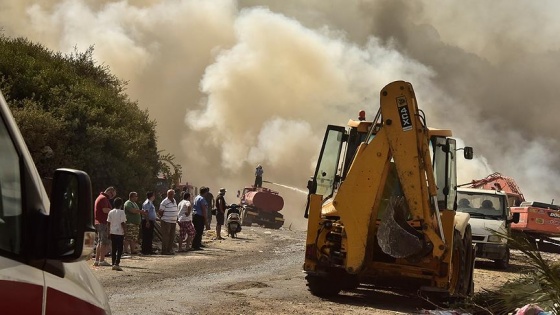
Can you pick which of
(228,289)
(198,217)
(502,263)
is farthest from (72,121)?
(228,289)

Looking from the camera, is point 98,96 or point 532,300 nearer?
→ point 532,300

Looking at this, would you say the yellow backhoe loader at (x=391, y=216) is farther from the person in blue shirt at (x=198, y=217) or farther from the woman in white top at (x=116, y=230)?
the person in blue shirt at (x=198, y=217)

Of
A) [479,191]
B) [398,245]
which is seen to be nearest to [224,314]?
[398,245]

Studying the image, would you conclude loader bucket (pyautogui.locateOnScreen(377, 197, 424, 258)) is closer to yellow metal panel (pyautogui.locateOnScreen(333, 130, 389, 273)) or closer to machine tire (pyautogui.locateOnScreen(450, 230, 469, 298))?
yellow metal panel (pyautogui.locateOnScreen(333, 130, 389, 273))

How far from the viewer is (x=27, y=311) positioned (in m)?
2.73

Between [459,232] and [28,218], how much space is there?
11.5 metres

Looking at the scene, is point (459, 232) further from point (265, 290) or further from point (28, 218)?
point (28, 218)

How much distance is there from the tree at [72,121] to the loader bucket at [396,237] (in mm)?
13427

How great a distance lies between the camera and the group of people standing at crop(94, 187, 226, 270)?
1688 cm

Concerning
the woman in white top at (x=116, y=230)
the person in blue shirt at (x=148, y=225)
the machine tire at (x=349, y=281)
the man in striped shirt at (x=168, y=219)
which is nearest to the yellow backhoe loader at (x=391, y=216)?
the machine tire at (x=349, y=281)

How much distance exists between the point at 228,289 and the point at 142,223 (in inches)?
304

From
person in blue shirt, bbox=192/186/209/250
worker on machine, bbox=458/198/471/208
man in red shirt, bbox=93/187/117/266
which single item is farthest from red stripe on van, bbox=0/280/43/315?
worker on machine, bbox=458/198/471/208

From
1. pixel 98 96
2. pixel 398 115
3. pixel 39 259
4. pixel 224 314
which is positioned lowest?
pixel 224 314

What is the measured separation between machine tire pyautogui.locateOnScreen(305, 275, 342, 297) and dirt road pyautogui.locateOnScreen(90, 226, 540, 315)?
0.13 m
